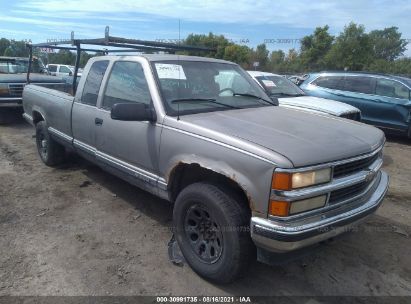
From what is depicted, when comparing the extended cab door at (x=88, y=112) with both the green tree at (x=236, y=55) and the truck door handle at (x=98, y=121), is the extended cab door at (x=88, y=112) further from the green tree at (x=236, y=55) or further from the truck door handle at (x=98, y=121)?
the green tree at (x=236, y=55)

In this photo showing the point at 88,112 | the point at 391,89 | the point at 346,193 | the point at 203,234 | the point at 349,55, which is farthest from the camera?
the point at 349,55

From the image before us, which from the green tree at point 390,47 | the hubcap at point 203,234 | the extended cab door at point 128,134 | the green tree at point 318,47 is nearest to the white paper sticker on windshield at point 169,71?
the extended cab door at point 128,134

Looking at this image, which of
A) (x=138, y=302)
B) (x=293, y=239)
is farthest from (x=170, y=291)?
(x=293, y=239)

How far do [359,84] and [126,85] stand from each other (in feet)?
24.9

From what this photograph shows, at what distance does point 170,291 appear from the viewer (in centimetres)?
312

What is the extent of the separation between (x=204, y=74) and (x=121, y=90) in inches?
37.2

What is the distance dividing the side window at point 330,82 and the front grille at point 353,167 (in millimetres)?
7222

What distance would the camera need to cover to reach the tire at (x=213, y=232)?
2.91 meters

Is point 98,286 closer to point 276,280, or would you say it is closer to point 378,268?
point 276,280

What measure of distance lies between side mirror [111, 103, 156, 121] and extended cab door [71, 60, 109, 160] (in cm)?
110

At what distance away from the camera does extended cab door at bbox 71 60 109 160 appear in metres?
4.59

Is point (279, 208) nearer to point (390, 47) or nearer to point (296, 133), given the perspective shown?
point (296, 133)

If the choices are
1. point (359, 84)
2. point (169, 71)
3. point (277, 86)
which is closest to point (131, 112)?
point (169, 71)

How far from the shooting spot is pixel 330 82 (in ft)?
33.6
